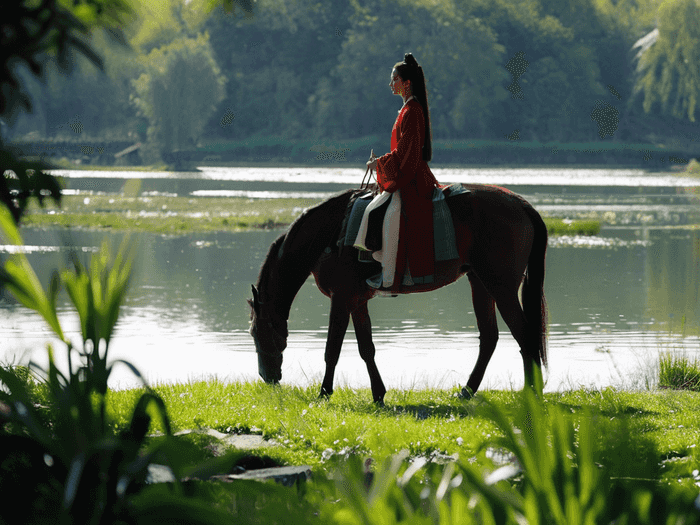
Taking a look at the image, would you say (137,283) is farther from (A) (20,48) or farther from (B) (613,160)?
(B) (613,160)

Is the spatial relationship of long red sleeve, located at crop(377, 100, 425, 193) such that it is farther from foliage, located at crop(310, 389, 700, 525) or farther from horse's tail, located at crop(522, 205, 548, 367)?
foliage, located at crop(310, 389, 700, 525)

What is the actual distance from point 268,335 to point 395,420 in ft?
4.55

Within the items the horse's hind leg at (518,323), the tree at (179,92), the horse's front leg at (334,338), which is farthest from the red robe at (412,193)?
the tree at (179,92)

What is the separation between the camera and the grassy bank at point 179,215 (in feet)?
79.6

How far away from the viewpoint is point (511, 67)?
86000 mm

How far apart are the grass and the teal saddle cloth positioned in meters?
1.11

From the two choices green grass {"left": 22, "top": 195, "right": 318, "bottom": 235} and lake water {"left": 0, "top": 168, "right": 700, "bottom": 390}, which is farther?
green grass {"left": 22, "top": 195, "right": 318, "bottom": 235}

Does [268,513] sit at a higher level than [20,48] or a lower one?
lower

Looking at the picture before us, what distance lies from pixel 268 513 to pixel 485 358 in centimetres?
414

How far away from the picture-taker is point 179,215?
27.8 meters

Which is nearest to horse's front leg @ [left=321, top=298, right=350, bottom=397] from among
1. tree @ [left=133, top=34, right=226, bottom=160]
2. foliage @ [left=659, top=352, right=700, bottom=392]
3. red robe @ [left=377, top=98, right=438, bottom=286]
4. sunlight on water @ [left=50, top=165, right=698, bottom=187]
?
red robe @ [left=377, top=98, right=438, bottom=286]

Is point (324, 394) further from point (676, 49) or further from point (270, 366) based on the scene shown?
point (676, 49)

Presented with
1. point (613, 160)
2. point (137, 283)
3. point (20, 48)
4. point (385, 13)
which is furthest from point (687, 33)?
point (20, 48)

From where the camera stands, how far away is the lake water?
9.12 metres
